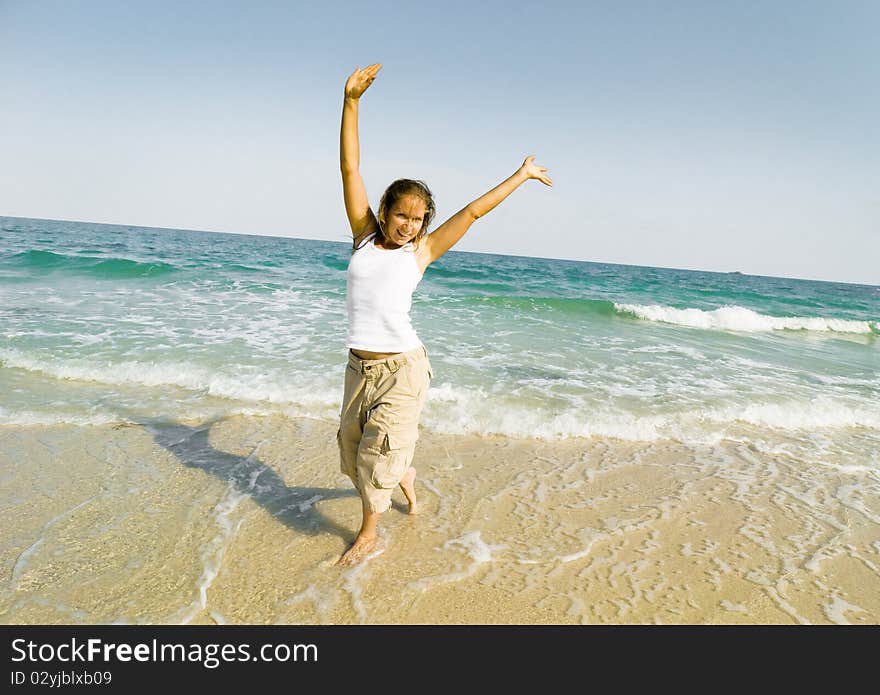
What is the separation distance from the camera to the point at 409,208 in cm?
263

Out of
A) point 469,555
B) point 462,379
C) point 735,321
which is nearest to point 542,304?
point 735,321

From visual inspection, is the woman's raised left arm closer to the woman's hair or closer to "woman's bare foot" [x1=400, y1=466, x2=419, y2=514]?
the woman's hair

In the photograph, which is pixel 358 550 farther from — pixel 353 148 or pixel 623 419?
pixel 623 419

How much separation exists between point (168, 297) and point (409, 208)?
39.1ft

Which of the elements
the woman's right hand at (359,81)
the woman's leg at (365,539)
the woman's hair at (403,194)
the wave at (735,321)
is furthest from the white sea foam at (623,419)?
the wave at (735,321)

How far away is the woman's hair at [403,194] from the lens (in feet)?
8.70

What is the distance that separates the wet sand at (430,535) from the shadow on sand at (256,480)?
2cm

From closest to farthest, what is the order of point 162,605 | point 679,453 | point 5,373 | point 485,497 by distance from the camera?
point 162,605, point 485,497, point 679,453, point 5,373

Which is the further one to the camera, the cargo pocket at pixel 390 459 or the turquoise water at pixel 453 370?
the turquoise water at pixel 453 370

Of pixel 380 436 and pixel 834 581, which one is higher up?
pixel 380 436

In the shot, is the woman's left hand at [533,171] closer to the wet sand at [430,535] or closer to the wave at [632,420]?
Result: the wet sand at [430,535]

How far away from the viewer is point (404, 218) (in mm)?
2646

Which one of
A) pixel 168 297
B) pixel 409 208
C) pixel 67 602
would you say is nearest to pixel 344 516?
pixel 67 602
